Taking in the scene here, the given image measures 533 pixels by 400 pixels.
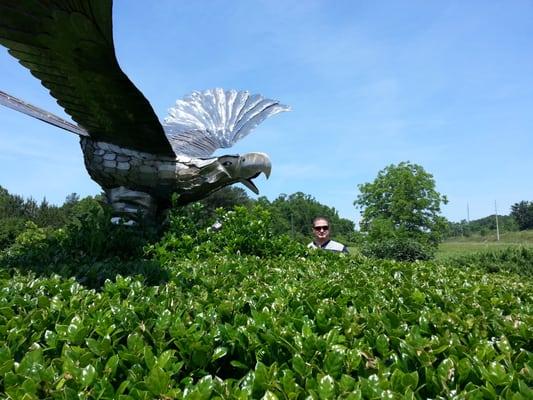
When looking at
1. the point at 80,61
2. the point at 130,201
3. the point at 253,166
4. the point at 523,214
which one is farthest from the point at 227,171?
the point at 523,214

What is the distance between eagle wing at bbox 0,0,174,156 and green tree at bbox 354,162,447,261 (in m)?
24.0

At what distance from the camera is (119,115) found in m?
4.50

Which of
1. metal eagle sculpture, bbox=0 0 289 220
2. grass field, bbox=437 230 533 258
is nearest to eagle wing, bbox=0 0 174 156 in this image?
metal eagle sculpture, bbox=0 0 289 220

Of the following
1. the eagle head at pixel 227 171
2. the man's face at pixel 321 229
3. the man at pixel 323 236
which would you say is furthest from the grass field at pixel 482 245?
the eagle head at pixel 227 171

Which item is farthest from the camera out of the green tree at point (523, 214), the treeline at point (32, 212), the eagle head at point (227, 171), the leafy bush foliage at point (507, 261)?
the green tree at point (523, 214)

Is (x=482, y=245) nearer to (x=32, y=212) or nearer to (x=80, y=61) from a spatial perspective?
(x=32, y=212)

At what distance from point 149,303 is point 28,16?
72.0 inches

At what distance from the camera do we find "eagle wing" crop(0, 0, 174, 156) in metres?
2.69

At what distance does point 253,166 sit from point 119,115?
73.3 inches

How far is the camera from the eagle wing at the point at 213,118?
7.33m

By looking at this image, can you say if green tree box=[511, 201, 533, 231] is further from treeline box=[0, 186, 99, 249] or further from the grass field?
treeline box=[0, 186, 99, 249]

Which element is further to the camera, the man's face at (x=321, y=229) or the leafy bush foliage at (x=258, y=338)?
the man's face at (x=321, y=229)

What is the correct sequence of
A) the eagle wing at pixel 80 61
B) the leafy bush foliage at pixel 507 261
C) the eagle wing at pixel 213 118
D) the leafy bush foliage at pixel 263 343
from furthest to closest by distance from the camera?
the leafy bush foliage at pixel 507 261 → the eagle wing at pixel 213 118 → the eagle wing at pixel 80 61 → the leafy bush foliage at pixel 263 343

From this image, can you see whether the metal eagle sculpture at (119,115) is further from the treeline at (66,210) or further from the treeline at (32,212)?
the treeline at (32,212)
